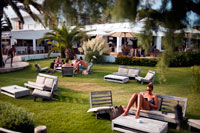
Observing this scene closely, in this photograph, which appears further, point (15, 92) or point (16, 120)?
point (15, 92)

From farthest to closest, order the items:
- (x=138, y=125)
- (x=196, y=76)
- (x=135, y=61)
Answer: (x=135, y=61) → (x=196, y=76) → (x=138, y=125)

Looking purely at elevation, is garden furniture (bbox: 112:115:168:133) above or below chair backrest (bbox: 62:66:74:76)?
below

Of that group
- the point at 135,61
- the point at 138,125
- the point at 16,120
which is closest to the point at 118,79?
the point at 138,125

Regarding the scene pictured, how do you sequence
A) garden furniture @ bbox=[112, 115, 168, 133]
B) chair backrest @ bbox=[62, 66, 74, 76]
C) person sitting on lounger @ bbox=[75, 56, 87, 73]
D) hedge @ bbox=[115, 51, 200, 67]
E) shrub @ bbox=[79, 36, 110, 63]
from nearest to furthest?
garden furniture @ bbox=[112, 115, 168, 133] → chair backrest @ bbox=[62, 66, 74, 76] → person sitting on lounger @ bbox=[75, 56, 87, 73] → hedge @ bbox=[115, 51, 200, 67] → shrub @ bbox=[79, 36, 110, 63]

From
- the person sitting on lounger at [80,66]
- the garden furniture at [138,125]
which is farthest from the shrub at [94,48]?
the garden furniture at [138,125]

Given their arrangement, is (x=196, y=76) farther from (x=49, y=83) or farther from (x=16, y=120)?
(x=16, y=120)

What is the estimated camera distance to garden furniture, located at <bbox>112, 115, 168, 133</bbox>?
4.62m

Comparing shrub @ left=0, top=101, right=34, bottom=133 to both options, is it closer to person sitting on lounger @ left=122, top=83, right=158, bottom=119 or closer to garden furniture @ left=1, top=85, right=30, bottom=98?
person sitting on lounger @ left=122, top=83, right=158, bottom=119

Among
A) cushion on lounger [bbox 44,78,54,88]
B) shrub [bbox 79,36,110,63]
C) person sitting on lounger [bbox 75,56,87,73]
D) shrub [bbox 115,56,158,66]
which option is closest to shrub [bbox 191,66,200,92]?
cushion on lounger [bbox 44,78,54,88]

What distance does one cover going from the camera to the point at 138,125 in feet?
15.6

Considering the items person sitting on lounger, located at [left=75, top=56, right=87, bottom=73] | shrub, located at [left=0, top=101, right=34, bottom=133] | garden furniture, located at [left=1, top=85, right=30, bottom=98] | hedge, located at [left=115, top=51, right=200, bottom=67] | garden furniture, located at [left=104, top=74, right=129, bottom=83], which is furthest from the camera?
hedge, located at [left=115, top=51, right=200, bottom=67]

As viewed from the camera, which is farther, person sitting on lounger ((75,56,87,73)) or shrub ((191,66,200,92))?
person sitting on lounger ((75,56,87,73))

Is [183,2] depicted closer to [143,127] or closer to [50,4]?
[50,4]

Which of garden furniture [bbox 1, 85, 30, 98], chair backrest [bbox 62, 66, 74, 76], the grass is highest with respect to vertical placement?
chair backrest [bbox 62, 66, 74, 76]
